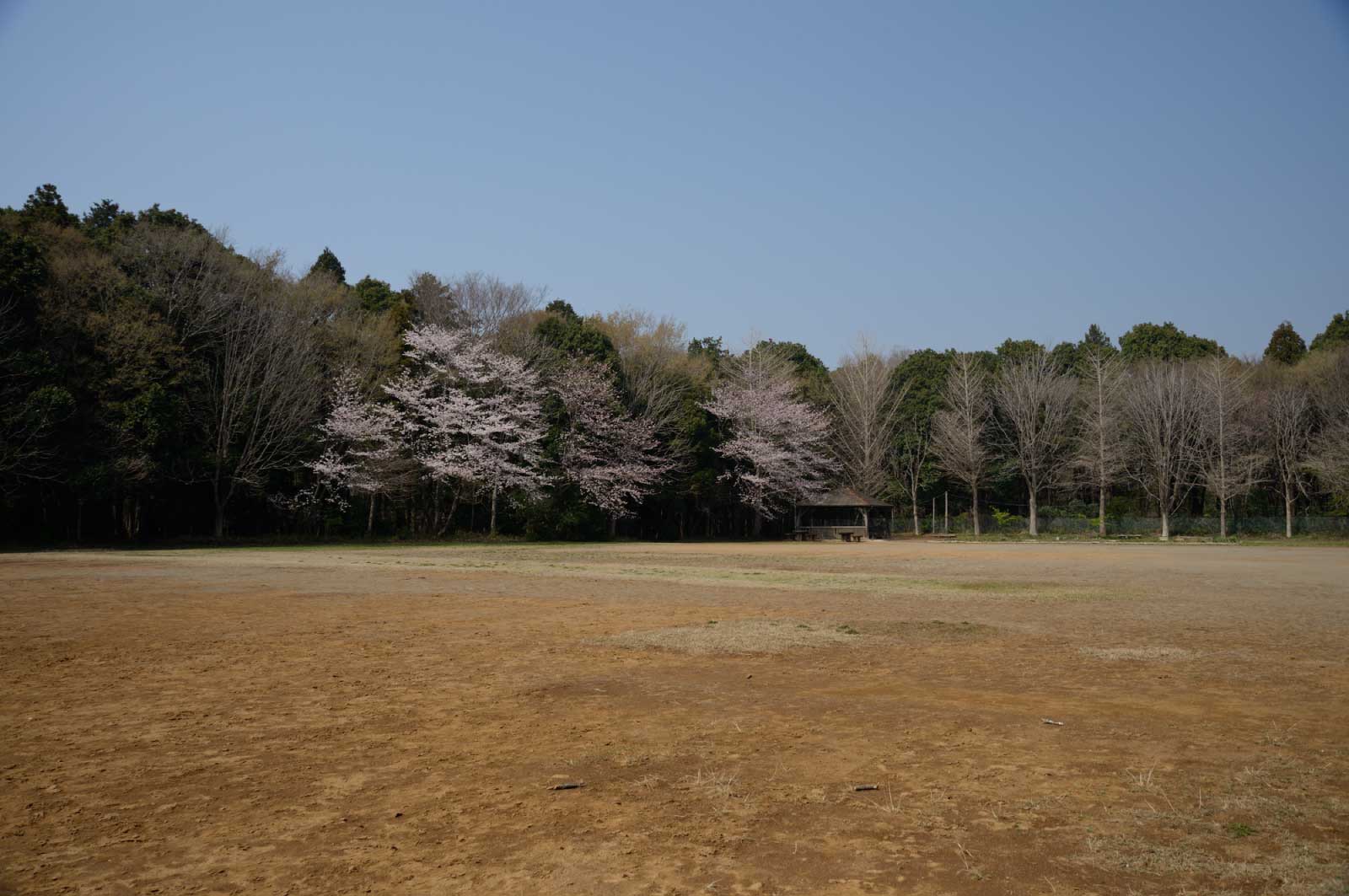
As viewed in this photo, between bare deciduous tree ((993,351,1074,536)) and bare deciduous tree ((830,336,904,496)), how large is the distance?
740 cm

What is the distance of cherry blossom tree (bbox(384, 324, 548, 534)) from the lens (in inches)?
1661

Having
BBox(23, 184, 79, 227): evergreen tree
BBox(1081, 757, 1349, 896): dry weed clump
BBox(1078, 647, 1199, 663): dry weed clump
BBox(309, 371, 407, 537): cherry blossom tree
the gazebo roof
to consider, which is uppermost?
BBox(23, 184, 79, 227): evergreen tree

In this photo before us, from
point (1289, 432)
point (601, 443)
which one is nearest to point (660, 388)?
point (601, 443)

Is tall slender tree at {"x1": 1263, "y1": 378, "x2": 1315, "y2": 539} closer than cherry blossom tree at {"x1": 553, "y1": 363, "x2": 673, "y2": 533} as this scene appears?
A: No

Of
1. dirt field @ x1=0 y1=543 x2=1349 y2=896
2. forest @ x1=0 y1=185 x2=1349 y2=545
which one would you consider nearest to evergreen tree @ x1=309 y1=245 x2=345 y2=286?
forest @ x1=0 y1=185 x2=1349 y2=545

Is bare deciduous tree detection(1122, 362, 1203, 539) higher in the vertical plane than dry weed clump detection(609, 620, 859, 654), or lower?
higher

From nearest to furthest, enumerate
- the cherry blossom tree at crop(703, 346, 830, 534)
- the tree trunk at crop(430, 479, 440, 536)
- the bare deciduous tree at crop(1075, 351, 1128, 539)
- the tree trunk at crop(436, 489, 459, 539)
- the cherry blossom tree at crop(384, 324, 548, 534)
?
the cherry blossom tree at crop(384, 324, 548, 534), the tree trunk at crop(436, 489, 459, 539), the tree trunk at crop(430, 479, 440, 536), the cherry blossom tree at crop(703, 346, 830, 534), the bare deciduous tree at crop(1075, 351, 1128, 539)

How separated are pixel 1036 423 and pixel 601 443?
3050 cm

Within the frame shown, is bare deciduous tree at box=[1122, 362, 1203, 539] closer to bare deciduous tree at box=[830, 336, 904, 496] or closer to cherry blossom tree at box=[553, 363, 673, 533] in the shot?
bare deciduous tree at box=[830, 336, 904, 496]

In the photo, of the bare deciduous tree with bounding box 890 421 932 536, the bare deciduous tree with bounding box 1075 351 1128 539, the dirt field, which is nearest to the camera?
the dirt field

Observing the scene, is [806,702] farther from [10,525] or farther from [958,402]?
[958,402]

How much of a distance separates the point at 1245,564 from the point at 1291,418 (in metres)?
32.5

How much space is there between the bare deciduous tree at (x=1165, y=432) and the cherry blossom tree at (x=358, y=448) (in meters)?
43.4

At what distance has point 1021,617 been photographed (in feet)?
47.1
